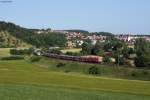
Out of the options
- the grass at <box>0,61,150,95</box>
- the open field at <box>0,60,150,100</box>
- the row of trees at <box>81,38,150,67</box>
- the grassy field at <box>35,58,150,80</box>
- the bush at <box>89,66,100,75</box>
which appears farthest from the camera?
the row of trees at <box>81,38,150,67</box>

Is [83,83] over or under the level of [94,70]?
over

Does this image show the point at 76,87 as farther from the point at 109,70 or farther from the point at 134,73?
the point at 109,70

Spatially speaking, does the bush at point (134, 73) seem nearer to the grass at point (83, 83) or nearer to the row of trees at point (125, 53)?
the grass at point (83, 83)

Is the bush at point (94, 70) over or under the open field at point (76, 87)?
under

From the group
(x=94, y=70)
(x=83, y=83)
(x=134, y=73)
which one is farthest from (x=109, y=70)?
(x=83, y=83)

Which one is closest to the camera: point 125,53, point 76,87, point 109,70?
point 76,87

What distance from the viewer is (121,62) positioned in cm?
9619

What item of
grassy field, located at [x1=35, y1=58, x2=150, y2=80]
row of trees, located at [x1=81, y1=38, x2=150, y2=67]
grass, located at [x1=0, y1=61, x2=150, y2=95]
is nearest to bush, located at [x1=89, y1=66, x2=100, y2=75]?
grassy field, located at [x1=35, y1=58, x2=150, y2=80]

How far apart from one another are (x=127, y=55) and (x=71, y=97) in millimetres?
103742

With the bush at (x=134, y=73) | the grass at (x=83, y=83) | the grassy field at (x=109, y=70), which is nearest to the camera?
the grass at (x=83, y=83)

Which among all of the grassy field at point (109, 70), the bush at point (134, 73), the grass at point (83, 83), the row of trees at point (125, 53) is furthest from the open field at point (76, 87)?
the row of trees at point (125, 53)

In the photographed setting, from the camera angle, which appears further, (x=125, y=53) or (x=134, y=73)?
(x=125, y=53)

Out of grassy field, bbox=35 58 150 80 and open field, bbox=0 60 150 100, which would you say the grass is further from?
grassy field, bbox=35 58 150 80

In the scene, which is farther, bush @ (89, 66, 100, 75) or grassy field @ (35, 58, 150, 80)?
bush @ (89, 66, 100, 75)
